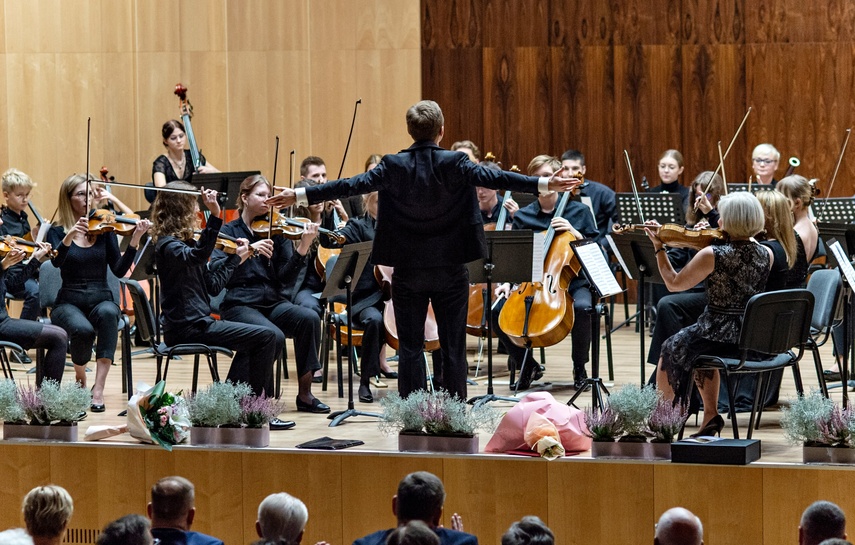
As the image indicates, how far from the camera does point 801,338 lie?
543 cm

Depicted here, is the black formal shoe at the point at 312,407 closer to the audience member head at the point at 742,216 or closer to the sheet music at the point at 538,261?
the sheet music at the point at 538,261

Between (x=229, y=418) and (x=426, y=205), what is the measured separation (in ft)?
4.03

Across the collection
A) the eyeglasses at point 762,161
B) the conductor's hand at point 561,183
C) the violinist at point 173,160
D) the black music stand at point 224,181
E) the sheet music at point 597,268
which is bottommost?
the sheet music at point 597,268

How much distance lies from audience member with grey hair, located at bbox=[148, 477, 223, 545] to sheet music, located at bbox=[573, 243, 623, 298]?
2.62 m

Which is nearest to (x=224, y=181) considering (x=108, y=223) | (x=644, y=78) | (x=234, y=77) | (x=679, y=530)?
(x=108, y=223)

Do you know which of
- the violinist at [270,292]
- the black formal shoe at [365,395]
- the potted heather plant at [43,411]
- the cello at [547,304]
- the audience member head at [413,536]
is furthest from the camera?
the black formal shoe at [365,395]

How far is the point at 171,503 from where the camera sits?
3.79 metres

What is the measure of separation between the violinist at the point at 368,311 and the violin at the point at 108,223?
117 centimetres

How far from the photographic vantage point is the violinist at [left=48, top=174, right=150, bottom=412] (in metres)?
6.56

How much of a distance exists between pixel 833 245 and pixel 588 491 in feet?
5.47

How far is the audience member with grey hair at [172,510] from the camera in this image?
→ 3766 mm

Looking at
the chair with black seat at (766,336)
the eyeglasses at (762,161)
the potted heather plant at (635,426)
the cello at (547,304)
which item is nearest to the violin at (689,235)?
the chair with black seat at (766,336)

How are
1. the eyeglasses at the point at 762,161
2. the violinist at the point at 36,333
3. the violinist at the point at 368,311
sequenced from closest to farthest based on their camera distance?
the violinist at the point at 36,333 → the violinist at the point at 368,311 → the eyeglasses at the point at 762,161

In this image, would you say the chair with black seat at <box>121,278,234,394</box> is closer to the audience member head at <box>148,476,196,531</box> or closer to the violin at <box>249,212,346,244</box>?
A: the violin at <box>249,212,346,244</box>
